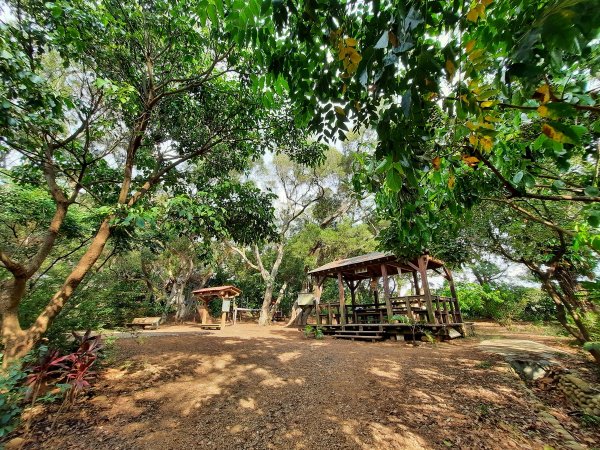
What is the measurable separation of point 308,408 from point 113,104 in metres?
5.82

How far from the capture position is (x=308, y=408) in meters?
3.62

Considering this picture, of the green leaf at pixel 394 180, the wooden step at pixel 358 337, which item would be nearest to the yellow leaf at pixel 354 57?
the green leaf at pixel 394 180

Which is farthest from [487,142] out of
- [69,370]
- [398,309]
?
[398,309]

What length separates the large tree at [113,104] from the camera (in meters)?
3.39

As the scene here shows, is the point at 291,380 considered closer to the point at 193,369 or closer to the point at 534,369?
the point at 193,369

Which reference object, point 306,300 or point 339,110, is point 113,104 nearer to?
point 339,110

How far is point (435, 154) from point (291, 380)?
438cm

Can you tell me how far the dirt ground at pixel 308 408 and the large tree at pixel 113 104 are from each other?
1.66 metres

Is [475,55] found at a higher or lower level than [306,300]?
higher

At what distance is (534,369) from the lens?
4.62 metres

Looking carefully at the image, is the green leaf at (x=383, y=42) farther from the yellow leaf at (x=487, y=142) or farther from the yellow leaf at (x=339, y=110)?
the yellow leaf at (x=487, y=142)

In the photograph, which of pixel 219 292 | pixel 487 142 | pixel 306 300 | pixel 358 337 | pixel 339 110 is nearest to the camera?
pixel 487 142

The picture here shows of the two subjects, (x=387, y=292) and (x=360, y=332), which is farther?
(x=360, y=332)

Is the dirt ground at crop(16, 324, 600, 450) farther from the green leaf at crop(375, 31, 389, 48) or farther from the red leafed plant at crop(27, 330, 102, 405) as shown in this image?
the green leaf at crop(375, 31, 389, 48)
